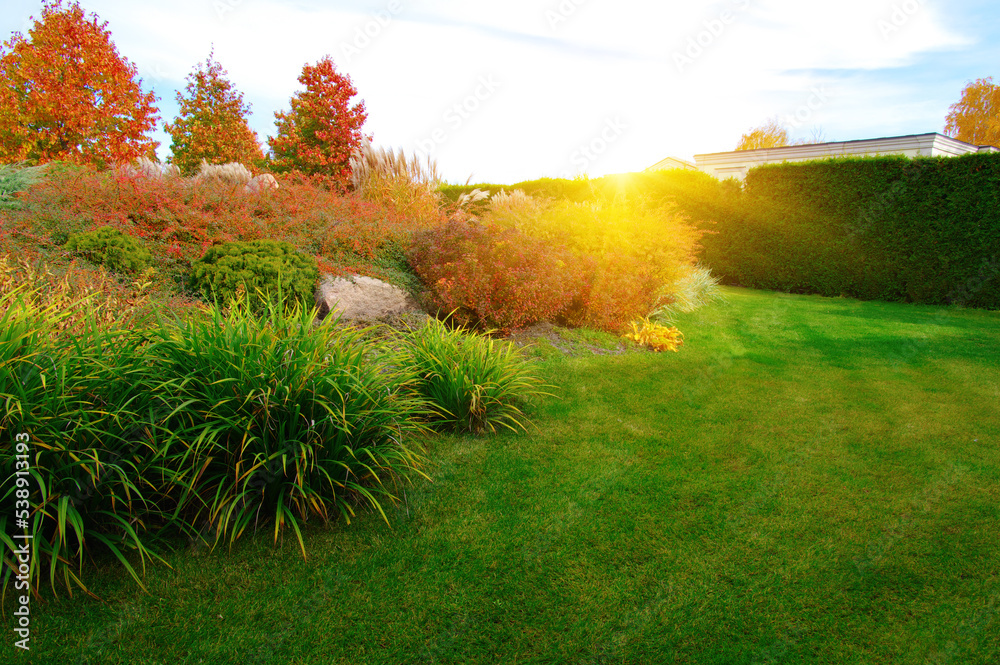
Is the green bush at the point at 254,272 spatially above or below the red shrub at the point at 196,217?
below

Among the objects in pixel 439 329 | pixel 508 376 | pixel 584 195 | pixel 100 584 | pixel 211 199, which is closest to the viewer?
pixel 100 584

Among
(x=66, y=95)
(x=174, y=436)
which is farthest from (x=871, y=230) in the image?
(x=66, y=95)

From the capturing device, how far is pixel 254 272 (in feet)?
17.1

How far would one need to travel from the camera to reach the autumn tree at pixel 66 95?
39.4 feet

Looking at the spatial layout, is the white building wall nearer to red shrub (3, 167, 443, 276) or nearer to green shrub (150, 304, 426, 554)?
red shrub (3, 167, 443, 276)

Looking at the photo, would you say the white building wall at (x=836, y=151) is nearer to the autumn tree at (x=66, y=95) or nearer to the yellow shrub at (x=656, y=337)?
the yellow shrub at (x=656, y=337)

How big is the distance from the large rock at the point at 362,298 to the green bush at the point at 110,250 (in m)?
1.77

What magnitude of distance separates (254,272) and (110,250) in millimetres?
1481

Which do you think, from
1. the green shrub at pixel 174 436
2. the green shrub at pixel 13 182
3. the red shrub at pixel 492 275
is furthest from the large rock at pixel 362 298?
the green shrub at pixel 13 182

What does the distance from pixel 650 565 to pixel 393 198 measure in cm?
832

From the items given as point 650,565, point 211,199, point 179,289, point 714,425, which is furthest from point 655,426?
point 211,199

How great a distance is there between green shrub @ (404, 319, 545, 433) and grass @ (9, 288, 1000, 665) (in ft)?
0.67

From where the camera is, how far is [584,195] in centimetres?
1416

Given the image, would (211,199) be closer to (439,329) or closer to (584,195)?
(439,329)
